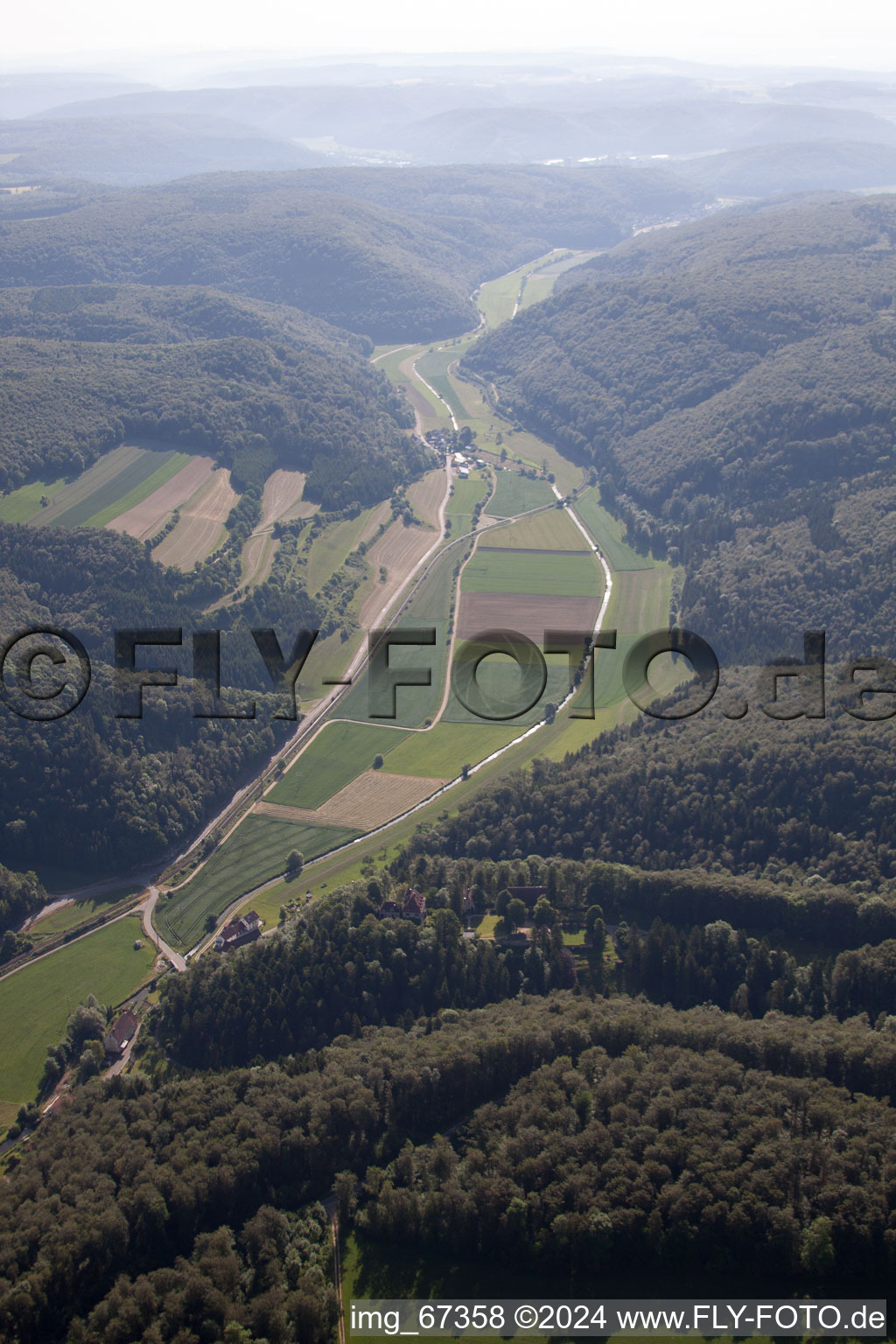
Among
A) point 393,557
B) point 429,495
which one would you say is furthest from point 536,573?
point 429,495

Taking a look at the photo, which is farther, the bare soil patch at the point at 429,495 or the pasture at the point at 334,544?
the bare soil patch at the point at 429,495

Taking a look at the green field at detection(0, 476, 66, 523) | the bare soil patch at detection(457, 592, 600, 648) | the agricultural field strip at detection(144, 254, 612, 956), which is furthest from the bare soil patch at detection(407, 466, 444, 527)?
the green field at detection(0, 476, 66, 523)

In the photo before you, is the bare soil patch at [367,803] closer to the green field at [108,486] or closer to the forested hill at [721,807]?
the forested hill at [721,807]

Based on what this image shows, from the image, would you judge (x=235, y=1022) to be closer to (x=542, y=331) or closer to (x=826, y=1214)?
(x=826, y=1214)

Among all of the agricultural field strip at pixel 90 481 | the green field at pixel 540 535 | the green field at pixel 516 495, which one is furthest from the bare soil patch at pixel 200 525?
the green field at pixel 516 495

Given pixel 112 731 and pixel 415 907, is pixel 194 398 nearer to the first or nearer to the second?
pixel 112 731

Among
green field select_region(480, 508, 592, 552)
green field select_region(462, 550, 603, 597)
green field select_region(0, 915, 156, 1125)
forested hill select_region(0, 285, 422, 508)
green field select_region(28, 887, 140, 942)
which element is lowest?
green field select_region(0, 915, 156, 1125)

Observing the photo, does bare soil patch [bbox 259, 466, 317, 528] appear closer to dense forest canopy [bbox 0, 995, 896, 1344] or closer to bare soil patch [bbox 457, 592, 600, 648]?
bare soil patch [bbox 457, 592, 600, 648]
